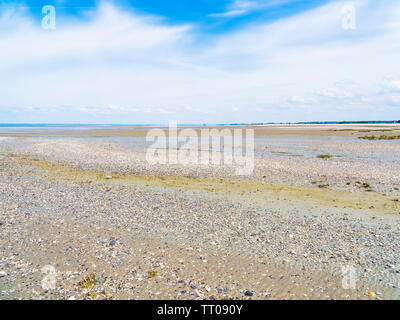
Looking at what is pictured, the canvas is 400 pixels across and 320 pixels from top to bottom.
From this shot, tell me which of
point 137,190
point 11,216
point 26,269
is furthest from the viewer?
point 137,190

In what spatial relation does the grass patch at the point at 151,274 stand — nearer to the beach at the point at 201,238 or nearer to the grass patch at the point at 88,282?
the beach at the point at 201,238

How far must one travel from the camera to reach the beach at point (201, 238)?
6.63m

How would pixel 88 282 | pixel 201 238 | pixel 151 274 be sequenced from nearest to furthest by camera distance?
pixel 88 282 < pixel 151 274 < pixel 201 238

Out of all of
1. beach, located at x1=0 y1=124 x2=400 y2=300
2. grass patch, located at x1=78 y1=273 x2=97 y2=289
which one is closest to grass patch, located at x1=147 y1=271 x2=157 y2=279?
beach, located at x1=0 y1=124 x2=400 y2=300

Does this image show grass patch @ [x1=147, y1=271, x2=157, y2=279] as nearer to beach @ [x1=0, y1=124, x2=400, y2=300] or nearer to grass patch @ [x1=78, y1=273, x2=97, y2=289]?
beach @ [x1=0, y1=124, x2=400, y2=300]

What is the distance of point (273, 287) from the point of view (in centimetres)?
659

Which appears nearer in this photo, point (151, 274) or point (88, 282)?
point (88, 282)

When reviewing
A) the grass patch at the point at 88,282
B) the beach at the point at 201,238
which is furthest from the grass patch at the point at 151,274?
the grass patch at the point at 88,282

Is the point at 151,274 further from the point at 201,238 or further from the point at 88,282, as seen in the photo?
the point at 201,238

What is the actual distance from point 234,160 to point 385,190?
12933mm

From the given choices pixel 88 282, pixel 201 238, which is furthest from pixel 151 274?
pixel 201 238

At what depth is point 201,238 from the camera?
924 cm
